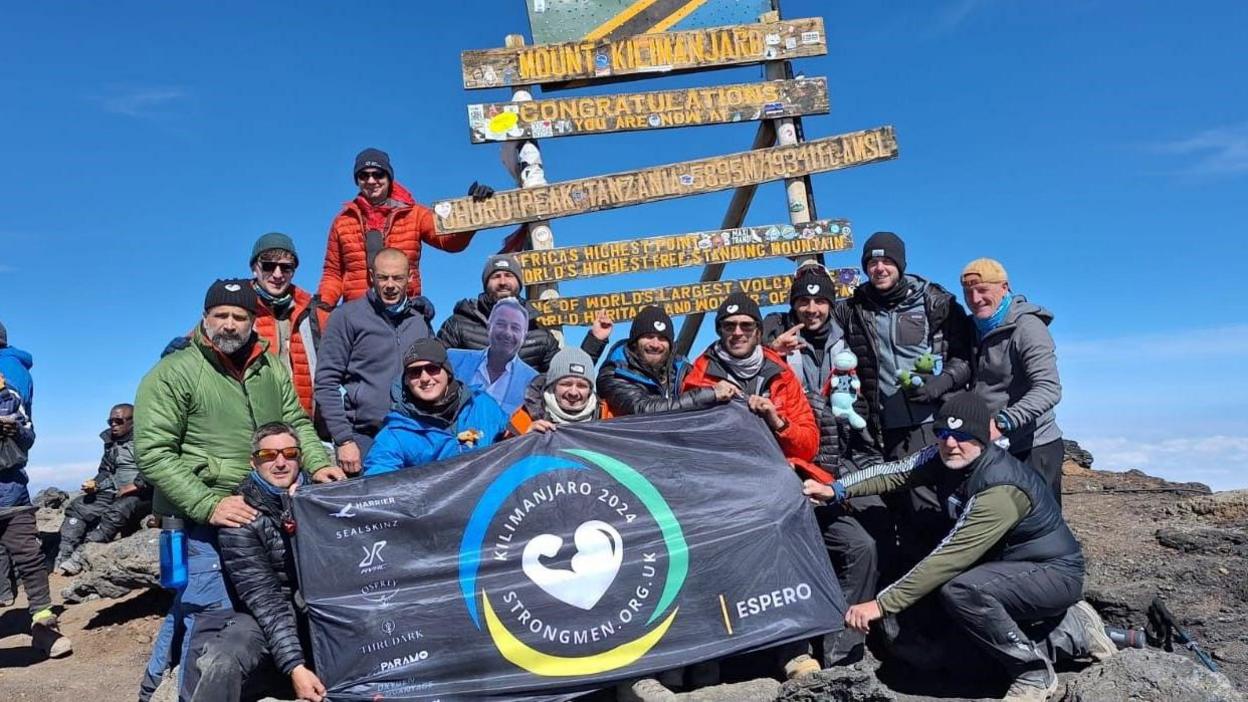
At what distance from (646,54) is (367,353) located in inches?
187

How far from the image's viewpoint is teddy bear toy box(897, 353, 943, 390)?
21.7 ft

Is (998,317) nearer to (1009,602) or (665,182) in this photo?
(1009,602)

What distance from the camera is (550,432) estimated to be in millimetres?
5844

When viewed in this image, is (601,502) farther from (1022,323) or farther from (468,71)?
(468,71)

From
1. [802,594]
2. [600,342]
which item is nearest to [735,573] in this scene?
[802,594]

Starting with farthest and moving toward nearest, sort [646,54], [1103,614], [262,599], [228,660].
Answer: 1. [646,54]
2. [1103,614]
3. [262,599]
4. [228,660]

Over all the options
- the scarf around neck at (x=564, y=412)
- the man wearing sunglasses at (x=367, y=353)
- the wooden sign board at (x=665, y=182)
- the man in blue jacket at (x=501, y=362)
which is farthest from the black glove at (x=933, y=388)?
the wooden sign board at (x=665, y=182)

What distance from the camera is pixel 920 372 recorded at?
670 centimetres

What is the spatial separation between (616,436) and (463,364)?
160 centimetres

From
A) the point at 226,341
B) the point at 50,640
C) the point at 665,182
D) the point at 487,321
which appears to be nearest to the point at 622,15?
the point at 665,182

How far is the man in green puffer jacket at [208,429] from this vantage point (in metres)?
5.39

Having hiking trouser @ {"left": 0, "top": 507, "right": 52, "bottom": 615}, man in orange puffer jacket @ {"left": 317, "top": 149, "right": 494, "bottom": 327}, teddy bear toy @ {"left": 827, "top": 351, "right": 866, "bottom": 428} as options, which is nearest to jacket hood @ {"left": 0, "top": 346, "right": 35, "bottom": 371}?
hiking trouser @ {"left": 0, "top": 507, "right": 52, "bottom": 615}

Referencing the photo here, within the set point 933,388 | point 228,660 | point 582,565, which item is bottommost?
point 228,660

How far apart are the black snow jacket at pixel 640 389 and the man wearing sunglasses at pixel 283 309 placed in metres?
2.27
